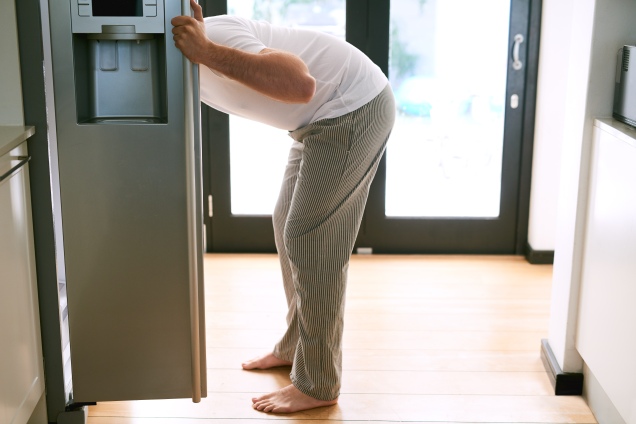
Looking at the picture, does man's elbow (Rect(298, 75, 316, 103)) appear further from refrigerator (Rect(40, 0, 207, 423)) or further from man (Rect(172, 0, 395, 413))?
refrigerator (Rect(40, 0, 207, 423))

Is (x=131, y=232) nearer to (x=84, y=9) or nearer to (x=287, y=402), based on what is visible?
(x=84, y=9)

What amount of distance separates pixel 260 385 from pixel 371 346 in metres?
0.49

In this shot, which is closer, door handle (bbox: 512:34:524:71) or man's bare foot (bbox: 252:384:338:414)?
man's bare foot (bbox: 252:384:338:414)

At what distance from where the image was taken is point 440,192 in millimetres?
3965

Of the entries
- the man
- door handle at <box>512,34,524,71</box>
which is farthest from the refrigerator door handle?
door handle at <box>512,34,524,71</box>

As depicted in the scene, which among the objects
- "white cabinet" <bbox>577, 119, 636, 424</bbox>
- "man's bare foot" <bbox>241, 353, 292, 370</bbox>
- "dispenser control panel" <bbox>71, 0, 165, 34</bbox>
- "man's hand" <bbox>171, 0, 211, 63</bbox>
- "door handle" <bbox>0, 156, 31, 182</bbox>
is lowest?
"man's bare foot" <bbox>241, 353, 292, 370</bbox>

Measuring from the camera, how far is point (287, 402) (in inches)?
94.1

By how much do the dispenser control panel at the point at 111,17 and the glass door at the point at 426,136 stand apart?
185 centimetres

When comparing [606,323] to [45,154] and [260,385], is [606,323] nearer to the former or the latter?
[260,385]

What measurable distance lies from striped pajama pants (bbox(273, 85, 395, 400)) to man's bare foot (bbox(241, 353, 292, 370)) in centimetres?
24

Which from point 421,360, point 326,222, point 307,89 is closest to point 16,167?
point 307,89

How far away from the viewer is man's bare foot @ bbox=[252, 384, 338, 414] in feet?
7.79

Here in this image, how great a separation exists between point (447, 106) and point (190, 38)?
2.17 meters

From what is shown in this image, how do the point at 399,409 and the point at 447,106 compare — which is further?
the point at 447,106
